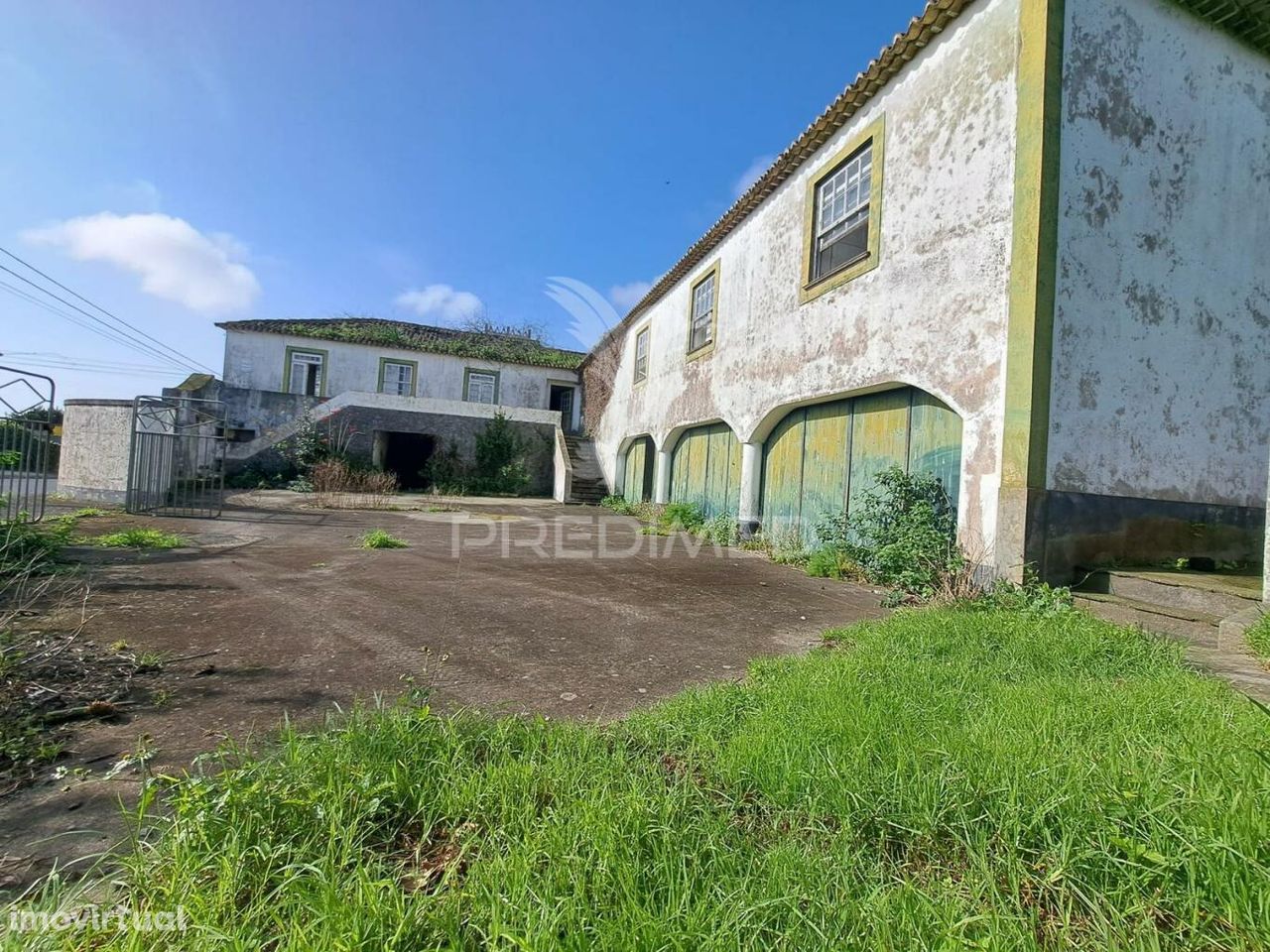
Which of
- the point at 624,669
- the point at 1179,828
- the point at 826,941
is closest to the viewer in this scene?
the point at 826,941

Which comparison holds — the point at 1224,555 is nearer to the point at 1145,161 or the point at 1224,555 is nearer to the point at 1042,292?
the point at 1042,292

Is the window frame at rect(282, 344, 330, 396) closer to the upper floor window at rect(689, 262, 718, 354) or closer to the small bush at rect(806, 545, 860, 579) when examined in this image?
the upper floor window at rect(689, 262, 718, 354)

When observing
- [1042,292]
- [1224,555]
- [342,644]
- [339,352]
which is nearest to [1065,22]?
[1042,292]

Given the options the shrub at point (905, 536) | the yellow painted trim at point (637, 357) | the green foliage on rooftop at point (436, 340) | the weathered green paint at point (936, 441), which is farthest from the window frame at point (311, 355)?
the weathered green paint at point (936, 441)

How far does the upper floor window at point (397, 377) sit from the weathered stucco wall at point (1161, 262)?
66.6ft

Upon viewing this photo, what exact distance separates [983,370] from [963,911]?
16.0ft

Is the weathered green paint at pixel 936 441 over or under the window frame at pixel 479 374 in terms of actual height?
under

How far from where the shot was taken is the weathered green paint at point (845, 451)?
18.7 ft

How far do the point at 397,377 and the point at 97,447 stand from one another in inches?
454

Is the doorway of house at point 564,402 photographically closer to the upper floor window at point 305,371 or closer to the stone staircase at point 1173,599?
the upper floor window at point 305,371

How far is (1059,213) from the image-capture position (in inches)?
183

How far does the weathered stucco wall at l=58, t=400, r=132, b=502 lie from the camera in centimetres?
951

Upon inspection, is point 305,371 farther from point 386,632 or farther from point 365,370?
point 386,632

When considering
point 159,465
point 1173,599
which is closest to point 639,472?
point 159,465
